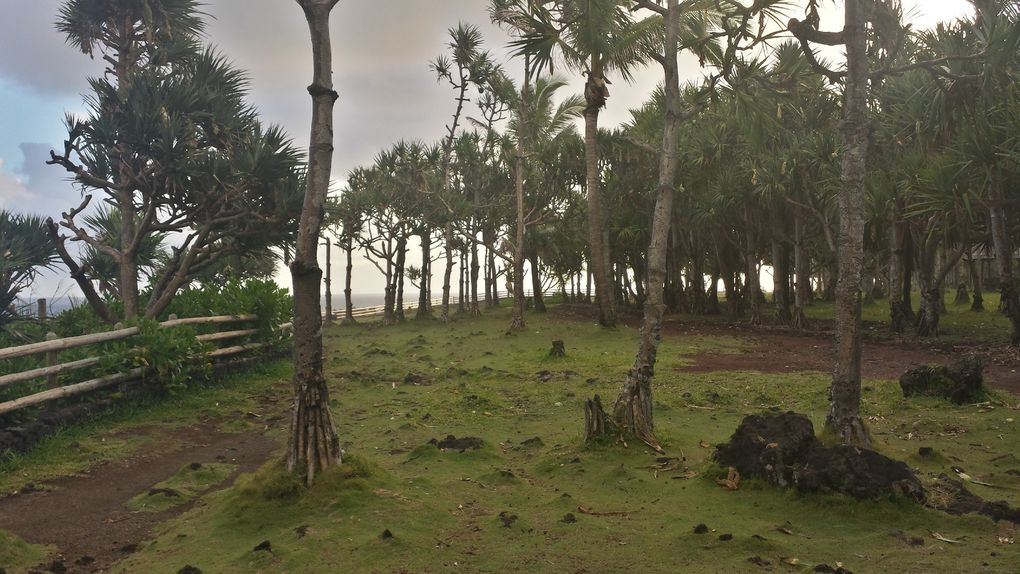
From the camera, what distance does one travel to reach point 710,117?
29.8 meters

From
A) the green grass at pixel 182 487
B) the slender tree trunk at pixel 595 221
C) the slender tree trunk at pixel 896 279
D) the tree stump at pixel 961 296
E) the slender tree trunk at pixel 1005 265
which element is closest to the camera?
the green grass at pixel 182 487

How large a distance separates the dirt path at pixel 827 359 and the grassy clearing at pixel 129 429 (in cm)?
916

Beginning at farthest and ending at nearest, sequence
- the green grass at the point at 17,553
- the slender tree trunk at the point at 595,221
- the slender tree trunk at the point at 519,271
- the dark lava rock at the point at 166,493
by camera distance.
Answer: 1. the slender tree trunk at the point at 519,271
2. the slender tree trunk at the point at 595,221
3. the dark lava rock at the point at 166,493
4. the green grass at the point at 17,553

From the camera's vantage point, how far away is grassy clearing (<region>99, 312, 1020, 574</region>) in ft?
16.1

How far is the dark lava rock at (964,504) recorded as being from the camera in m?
5.29

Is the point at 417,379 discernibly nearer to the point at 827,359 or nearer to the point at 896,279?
the point at 827,359

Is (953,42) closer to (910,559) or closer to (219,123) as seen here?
(910,559)

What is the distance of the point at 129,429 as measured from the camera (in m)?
9.94

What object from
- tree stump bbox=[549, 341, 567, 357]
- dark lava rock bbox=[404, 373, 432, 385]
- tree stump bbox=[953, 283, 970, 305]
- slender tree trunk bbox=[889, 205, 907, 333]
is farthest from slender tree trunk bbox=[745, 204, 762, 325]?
dark lava rock bbox=[404, 373, 432, 385]

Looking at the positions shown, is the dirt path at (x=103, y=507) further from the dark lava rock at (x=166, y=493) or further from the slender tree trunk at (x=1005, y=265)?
the slender tree trunk at (x=1005, y=265)

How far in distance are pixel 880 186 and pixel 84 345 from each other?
20.2 metres

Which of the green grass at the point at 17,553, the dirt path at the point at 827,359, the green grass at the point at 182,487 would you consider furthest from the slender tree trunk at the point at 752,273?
the green grass at the point at 17,553

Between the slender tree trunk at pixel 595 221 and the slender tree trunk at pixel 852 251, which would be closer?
the slender tree trunk at pixel 852 251

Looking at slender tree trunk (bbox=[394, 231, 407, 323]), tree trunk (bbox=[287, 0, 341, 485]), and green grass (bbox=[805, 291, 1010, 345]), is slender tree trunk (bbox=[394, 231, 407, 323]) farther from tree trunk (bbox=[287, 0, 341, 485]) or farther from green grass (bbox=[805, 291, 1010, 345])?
tree trunk (bbox=[287, 0, 341, 485])
